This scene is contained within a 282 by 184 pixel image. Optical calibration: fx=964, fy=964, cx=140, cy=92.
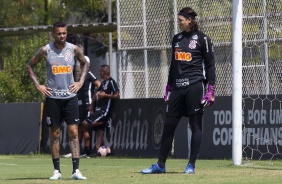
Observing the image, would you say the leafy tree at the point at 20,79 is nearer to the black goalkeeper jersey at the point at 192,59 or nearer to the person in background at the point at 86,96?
the person in background at the point at 86,96

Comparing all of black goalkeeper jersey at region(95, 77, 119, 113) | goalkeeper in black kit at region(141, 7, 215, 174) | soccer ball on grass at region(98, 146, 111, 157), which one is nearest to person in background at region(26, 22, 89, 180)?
goalkeeper in black kit at region(141, 7, 215, 174)

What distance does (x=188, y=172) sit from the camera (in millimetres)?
12516

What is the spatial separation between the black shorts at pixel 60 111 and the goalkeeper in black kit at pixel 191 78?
1228 mm

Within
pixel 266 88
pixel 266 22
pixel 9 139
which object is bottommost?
pixel 9 139

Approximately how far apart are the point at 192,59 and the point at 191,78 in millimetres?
250

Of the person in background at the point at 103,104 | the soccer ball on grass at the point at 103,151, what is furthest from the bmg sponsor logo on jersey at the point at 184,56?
the soccer ball on grass at the point at 103,151

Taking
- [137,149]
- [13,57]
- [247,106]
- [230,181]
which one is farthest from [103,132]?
[13,57]

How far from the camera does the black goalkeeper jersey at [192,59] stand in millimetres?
12555

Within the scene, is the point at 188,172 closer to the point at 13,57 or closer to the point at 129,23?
the point at 129,23

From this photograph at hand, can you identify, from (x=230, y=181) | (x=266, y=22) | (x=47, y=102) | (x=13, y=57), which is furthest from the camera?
(x=13, y=57)

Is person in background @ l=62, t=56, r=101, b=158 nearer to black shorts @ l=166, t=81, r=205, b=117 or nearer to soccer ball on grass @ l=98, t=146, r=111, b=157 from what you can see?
soccer ball on grass @ l=98, t=146, r=111, b=157

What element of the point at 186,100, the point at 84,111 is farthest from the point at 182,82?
the point at 84,111

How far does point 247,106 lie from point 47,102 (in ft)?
18.8

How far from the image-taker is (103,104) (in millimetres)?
20391
